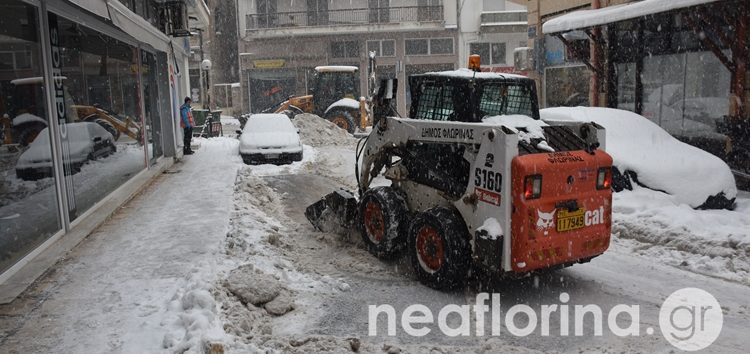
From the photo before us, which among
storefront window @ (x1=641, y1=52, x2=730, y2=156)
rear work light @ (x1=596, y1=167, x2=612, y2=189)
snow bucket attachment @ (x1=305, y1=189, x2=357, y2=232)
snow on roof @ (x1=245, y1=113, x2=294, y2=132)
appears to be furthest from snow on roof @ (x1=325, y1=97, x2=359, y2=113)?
rear work light @ (x1=596, y1=167, x2=612, y2=189)

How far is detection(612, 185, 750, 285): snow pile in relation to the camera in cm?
649

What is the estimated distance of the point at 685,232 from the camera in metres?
7.12

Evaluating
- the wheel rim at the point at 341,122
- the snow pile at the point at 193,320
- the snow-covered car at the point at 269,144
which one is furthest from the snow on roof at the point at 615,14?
the wheel rim at the point at 341,122

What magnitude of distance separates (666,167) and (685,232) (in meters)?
1.49

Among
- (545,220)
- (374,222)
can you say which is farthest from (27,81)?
(545,220)

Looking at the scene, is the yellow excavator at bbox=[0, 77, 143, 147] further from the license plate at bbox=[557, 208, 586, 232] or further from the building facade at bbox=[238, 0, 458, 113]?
the building facade at bbox=[238, 0, 458, 113]

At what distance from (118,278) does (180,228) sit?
1.89 m

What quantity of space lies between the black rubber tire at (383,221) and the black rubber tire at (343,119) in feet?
52.4

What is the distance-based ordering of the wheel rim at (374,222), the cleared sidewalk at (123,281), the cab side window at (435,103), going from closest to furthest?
the cleared sidewalk at (123,281) < the cab side window at (435,103) < the wheel rim at (374,222)

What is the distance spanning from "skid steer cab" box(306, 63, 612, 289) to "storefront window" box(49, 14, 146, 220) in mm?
3870

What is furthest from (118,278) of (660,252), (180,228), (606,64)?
(606,64)

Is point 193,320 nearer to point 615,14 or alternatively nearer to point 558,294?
point 558,294

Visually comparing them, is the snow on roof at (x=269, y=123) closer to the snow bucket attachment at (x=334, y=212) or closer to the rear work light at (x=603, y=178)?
the snow bucket attachment at (x=334, y=212)

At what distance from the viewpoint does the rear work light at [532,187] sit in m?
5.03
